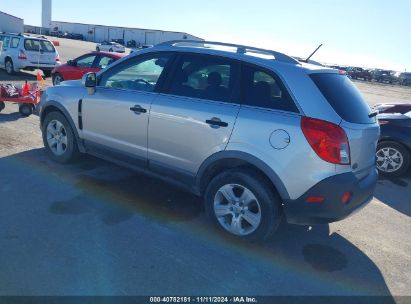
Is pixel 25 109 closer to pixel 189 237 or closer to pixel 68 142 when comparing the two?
pixel 68 142

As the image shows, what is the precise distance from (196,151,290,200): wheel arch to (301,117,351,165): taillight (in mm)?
449

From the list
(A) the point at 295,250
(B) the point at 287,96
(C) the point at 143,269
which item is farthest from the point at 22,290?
(B) the point at 287,96

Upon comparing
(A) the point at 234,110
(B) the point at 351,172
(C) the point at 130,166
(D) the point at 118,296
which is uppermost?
(A) the point at 234,110

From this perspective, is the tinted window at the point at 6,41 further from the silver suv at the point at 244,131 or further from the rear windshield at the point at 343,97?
the rear windshield at the point at 343,97

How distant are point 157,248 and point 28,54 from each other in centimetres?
1381

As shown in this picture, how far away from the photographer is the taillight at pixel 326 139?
3.11 metres

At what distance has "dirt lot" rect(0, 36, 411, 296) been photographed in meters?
2.95

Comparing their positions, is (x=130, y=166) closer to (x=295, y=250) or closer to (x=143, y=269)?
(x=143, y=269)

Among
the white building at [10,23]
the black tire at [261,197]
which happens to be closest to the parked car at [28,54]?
the black tire at [261,197]

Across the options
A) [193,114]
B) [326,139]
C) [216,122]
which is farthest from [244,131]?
[326,139]

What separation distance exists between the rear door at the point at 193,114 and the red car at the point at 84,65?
25.3ft

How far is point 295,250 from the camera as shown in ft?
11.9

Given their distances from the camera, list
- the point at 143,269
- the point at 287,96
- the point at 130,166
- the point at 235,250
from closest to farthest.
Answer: the point at 143,269 → the point at 287,96 → the point at 235,250 → the point at 130,166

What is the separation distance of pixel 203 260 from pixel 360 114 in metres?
2.04
